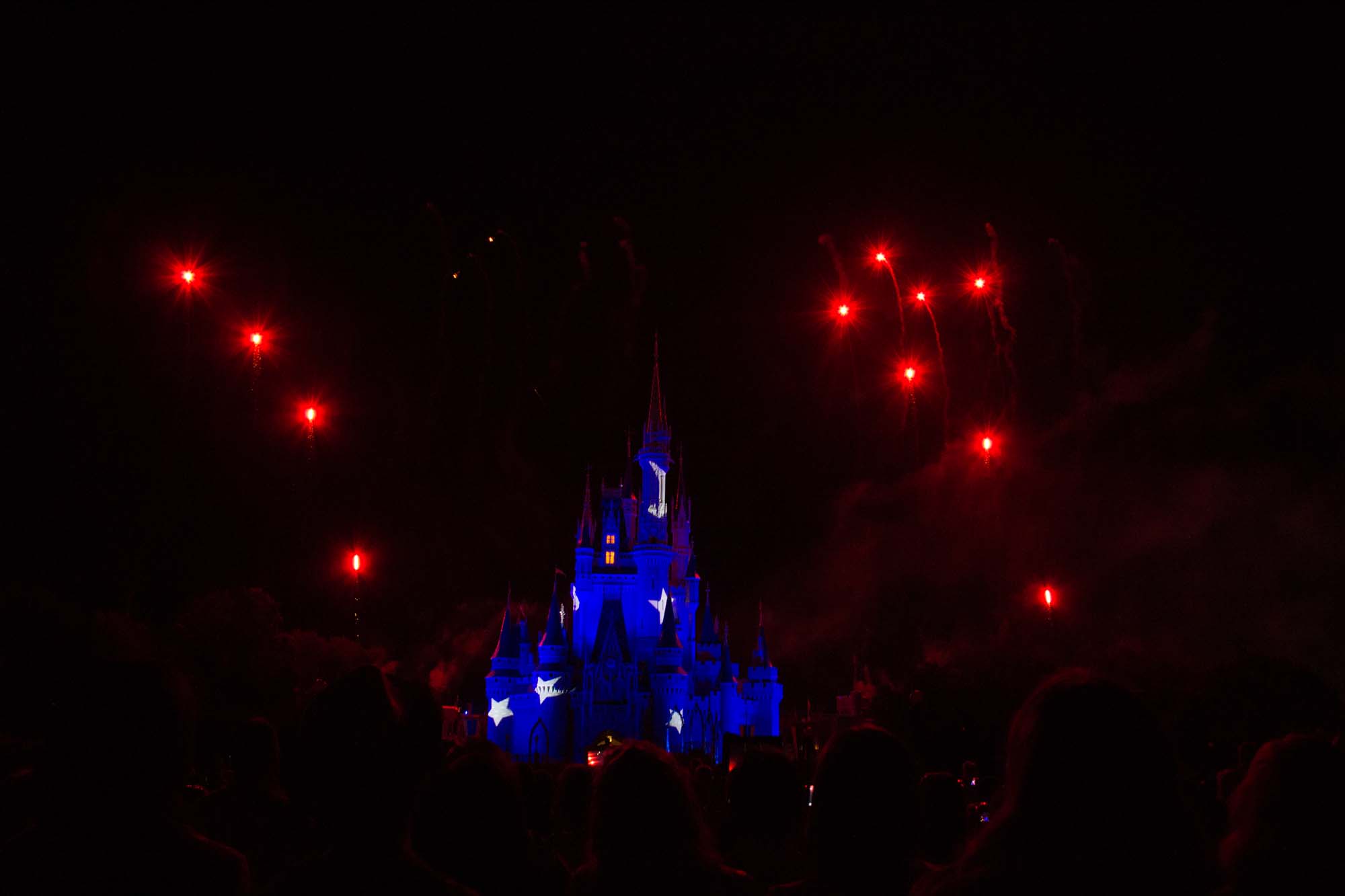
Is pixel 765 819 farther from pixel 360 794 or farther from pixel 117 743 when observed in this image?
pixel 117 743

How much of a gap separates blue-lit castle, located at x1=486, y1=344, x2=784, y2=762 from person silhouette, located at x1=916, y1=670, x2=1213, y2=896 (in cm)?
7129

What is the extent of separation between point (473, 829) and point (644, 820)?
1.30m

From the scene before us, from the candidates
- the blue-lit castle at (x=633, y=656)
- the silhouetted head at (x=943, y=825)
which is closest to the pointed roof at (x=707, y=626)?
the blue-lit castle at (x=633, y=656)

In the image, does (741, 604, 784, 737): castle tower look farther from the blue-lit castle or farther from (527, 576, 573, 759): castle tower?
(527, 576, 573, 759): castle tower

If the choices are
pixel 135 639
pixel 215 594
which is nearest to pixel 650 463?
pixel 215 594

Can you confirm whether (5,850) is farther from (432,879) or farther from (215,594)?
(215,594)

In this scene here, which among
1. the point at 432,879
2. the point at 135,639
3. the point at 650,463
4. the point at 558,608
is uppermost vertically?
the point at 650,463

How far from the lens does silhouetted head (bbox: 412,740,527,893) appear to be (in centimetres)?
559

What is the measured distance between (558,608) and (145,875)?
265ft

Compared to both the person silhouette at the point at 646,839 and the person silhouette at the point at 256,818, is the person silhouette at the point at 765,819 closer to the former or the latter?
the person silhouette at the point at 256,818

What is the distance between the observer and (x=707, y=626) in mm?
85938

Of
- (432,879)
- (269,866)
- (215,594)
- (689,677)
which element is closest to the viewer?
(432,879)

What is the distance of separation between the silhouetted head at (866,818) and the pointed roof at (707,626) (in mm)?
81471

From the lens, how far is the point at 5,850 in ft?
13.5
